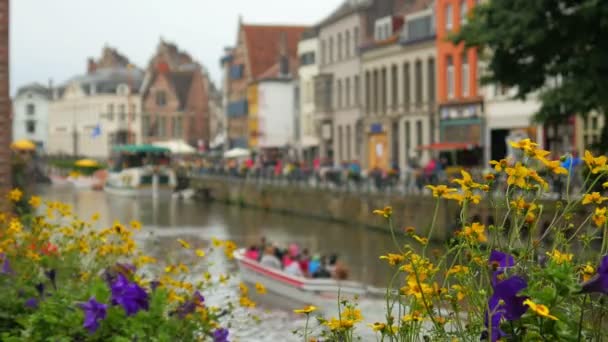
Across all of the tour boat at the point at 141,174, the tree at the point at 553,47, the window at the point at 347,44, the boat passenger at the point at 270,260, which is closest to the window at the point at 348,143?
the window at the point at 347,44

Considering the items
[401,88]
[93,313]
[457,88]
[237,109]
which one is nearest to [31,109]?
[237,109]

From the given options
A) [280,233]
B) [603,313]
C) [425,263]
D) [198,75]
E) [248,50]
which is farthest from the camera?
[198,75]

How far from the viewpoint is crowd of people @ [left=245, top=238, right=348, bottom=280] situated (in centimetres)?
2647

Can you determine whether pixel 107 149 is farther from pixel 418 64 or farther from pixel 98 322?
pixel 98 322

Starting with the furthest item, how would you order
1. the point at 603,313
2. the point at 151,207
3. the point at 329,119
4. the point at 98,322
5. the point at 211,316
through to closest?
1. the point at 329,119
2. the point at 151,207
3. the point at 211,316
4. the point at 98,322
5. the point at 603,313

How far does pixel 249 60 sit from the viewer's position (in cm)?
9988

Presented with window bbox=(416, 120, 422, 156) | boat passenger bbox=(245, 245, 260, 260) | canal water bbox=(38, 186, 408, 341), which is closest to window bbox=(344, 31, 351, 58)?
canal water bbox=(38, 186, 408, 341)

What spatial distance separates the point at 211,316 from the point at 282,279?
16.9m

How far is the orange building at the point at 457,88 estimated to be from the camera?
2174 inches

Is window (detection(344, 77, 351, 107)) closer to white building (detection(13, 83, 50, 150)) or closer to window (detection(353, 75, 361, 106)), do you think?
window (detection(353, 75, 361, 106))

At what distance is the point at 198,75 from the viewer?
127125 millimetres

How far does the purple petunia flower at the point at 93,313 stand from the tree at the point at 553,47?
18.3 m

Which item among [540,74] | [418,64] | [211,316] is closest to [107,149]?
[418,64]

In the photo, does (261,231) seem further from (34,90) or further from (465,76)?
(34,90)
